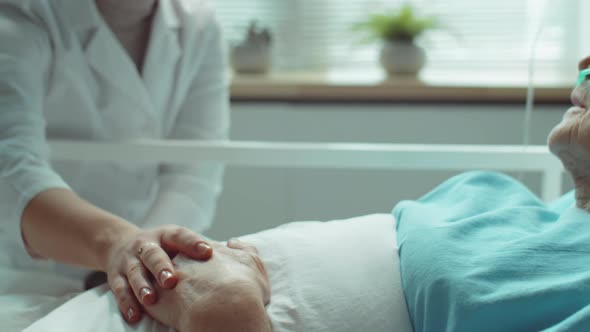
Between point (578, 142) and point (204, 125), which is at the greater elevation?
point (578, 142)

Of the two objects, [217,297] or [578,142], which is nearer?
[217,297]

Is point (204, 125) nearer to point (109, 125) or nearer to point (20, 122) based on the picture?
point (109, 125)

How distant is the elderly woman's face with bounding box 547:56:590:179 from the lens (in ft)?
2.43

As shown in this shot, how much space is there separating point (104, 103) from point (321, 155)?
0.39 m

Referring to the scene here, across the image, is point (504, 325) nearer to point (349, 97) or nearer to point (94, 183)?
point (94, 183)

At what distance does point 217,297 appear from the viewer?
2.01ft

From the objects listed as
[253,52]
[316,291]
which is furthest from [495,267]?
[253,52]

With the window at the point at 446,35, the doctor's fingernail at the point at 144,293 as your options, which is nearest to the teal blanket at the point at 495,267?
the doctor's fingernail at the point at 144,293

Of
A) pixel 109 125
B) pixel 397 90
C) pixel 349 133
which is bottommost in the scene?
pixel 349 133

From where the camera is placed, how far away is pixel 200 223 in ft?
3.91

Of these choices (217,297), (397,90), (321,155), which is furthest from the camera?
(397,90)

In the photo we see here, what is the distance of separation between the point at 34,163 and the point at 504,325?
0.63m

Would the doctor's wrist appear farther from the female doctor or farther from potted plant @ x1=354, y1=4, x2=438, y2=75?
potted plant @ x1=354, y1=4, x2=438, y2=75

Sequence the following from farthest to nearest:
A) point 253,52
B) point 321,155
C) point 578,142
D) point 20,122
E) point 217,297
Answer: point 253,52 < point 321,155 < point 20,122 < point 578,142 < point 217,297
